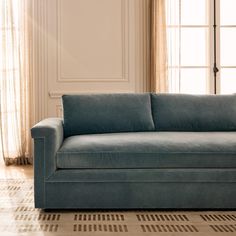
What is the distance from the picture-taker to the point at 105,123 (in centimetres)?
356

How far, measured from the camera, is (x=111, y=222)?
8.77ft

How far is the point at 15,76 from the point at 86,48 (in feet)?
2.85

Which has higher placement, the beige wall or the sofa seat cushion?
the beige wall

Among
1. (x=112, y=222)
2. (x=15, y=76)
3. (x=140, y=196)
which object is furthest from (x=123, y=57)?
(x=112, y=222)

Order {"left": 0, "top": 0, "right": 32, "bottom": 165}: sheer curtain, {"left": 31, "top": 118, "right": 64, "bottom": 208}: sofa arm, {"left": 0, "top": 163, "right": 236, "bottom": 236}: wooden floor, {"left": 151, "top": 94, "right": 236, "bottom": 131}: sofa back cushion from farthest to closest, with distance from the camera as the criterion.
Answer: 1. {"left": 0, "top": 0, "right": 32, "bottom": 165}: sheer curtain
2. {"left": 151, "top": 94, "right": 236, "bottom": 131}: sofa back cushion
3. {"left": 31, "top": 118, "right": 64, "bottom": 208}: sofa arm
4. {"left": 0, "top": 163, "right": 236, "bottom": 236}: wooden floor

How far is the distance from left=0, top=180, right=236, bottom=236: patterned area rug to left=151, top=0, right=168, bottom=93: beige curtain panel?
8.24 ft

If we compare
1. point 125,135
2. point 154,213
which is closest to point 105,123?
point 125,135

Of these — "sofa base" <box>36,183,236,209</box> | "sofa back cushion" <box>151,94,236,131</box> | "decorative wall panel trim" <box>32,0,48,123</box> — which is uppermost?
"decorative wall panel trim" <box>32,0,48,123</box>

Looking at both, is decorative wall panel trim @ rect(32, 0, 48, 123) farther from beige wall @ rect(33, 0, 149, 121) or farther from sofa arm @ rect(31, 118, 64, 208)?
sofa arm @ rect(31, 118, 64, 208)

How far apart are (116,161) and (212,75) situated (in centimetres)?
284

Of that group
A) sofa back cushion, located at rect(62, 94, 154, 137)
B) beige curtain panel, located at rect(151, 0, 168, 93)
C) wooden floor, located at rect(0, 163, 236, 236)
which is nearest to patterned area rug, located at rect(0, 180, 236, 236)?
wooden floor, located at rect(0, 163, 236, 236)

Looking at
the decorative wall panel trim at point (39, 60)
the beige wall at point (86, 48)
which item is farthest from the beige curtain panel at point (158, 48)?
the decorative wall panel trim at point (39, 60)

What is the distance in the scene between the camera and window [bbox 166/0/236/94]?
539 centimetres

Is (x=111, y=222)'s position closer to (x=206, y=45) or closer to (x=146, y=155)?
(x=146, y=155)
